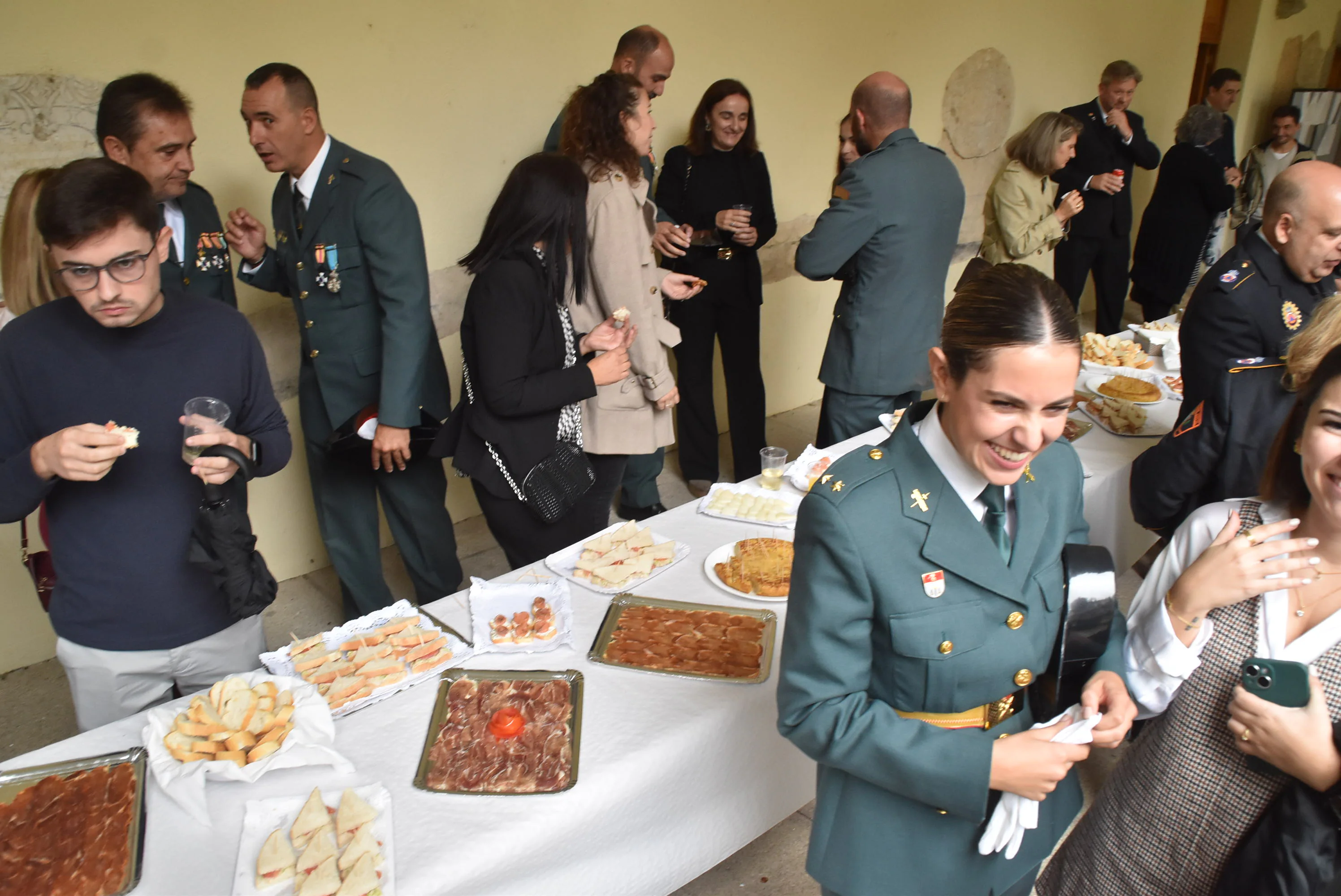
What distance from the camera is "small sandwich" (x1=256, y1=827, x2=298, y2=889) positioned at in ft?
4.27

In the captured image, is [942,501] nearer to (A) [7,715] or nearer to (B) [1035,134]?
(A) [7,715]

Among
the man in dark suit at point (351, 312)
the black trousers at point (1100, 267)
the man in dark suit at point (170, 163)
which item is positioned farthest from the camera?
the black trousers at point (1100, 267)

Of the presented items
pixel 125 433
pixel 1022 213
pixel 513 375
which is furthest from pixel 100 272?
pixel 1022 213

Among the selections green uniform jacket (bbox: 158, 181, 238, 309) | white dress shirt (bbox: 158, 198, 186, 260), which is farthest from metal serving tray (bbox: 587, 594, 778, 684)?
white dress shirt (bbox: 158, 198, 186, 260)

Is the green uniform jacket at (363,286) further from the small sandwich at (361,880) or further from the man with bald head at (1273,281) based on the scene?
the man with bald head at (1273,281)

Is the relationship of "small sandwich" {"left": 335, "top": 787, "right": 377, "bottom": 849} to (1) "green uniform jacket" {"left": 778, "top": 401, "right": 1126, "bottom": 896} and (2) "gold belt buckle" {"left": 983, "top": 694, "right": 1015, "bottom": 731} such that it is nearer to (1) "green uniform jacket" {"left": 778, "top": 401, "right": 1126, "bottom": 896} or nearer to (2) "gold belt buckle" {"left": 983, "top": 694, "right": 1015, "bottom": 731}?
(1) "green uniform jacket" {"left": 778, "top": 401, "right": 1126, "bottom": 896}

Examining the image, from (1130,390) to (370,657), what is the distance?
2.72 meters

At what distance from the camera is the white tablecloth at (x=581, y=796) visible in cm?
138

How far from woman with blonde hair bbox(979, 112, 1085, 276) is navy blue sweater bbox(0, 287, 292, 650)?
4.14 metres

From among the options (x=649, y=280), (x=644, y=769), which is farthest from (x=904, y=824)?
(x=649, y=280)

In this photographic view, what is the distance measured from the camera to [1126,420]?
2.99 m

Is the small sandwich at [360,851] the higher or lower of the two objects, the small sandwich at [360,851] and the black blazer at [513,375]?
the lower

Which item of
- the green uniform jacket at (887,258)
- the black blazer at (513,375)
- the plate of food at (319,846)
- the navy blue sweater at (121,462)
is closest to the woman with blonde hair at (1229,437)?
the green uniform jacket at (887,258)

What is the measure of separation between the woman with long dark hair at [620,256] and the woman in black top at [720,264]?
1.12 m
